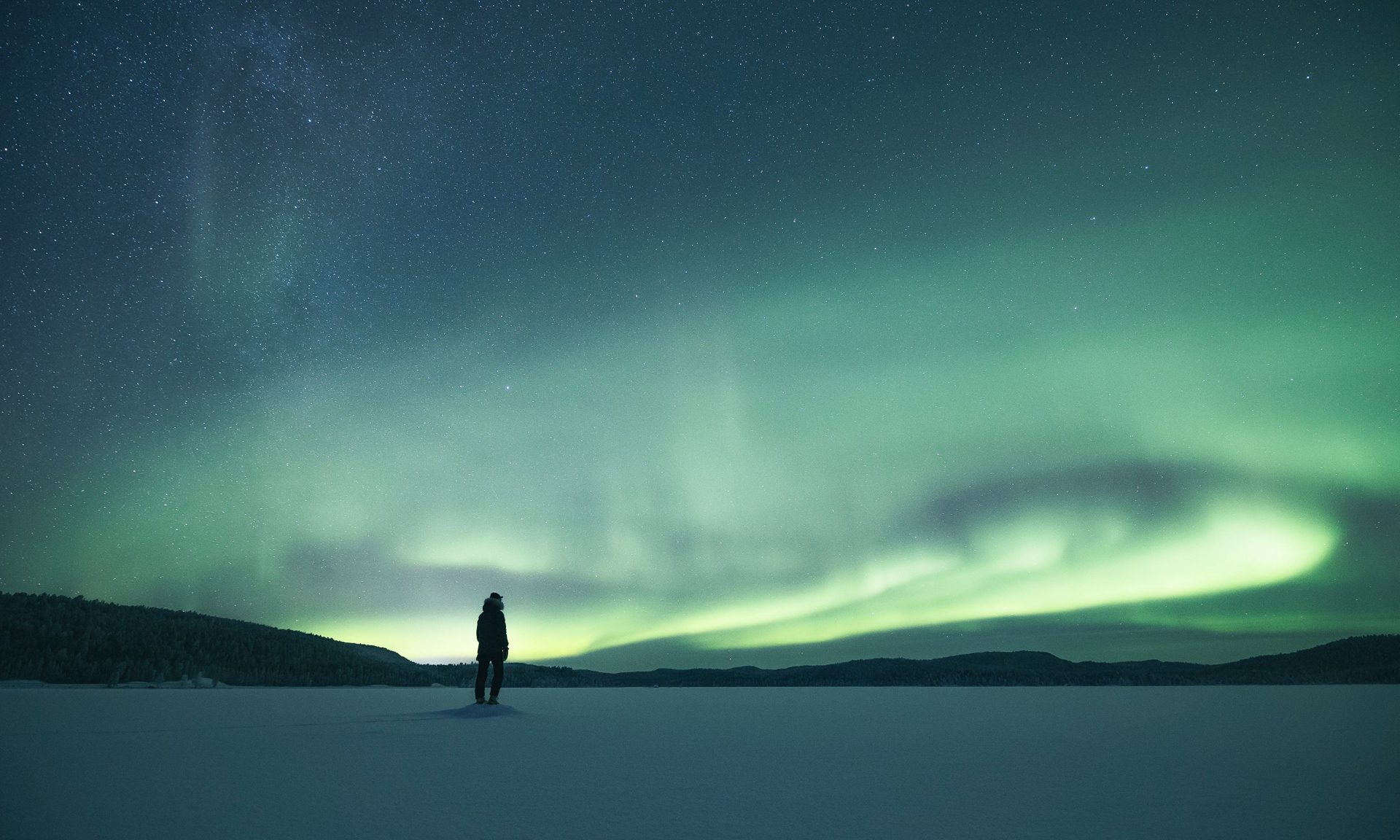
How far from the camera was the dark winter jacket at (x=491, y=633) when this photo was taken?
16312 mm

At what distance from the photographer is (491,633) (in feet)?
54.0

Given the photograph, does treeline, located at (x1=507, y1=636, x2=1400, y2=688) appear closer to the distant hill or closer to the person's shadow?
the distant hill

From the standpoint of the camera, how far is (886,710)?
732 inches

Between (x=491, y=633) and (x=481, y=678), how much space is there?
1.37 m

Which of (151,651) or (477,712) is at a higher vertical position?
(151,651)

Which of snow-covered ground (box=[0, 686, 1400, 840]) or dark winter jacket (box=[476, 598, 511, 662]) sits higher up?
dark winter jacket (box=[476, 598, 511, 662])

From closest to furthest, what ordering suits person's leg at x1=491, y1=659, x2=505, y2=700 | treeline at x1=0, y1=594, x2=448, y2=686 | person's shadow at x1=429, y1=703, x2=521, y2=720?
person's shadow at x1=429, y1=703, x2=521, y2=720
person's leg at x1=491, y1=659, x2=505, y2=700
treeline at x1=0, y1=594, x2=448, y2=686

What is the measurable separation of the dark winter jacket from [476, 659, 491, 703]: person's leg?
3.3 inches

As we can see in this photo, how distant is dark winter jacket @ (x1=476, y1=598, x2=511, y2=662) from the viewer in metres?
16.3

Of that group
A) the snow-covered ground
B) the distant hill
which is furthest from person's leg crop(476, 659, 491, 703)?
the distant hill

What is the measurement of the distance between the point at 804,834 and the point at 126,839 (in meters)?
3.89

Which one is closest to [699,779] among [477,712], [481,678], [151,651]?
[477,712]

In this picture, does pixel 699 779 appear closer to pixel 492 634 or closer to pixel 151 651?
pixel 492 634

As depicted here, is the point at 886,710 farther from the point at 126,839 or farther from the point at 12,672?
the point at 12,672
